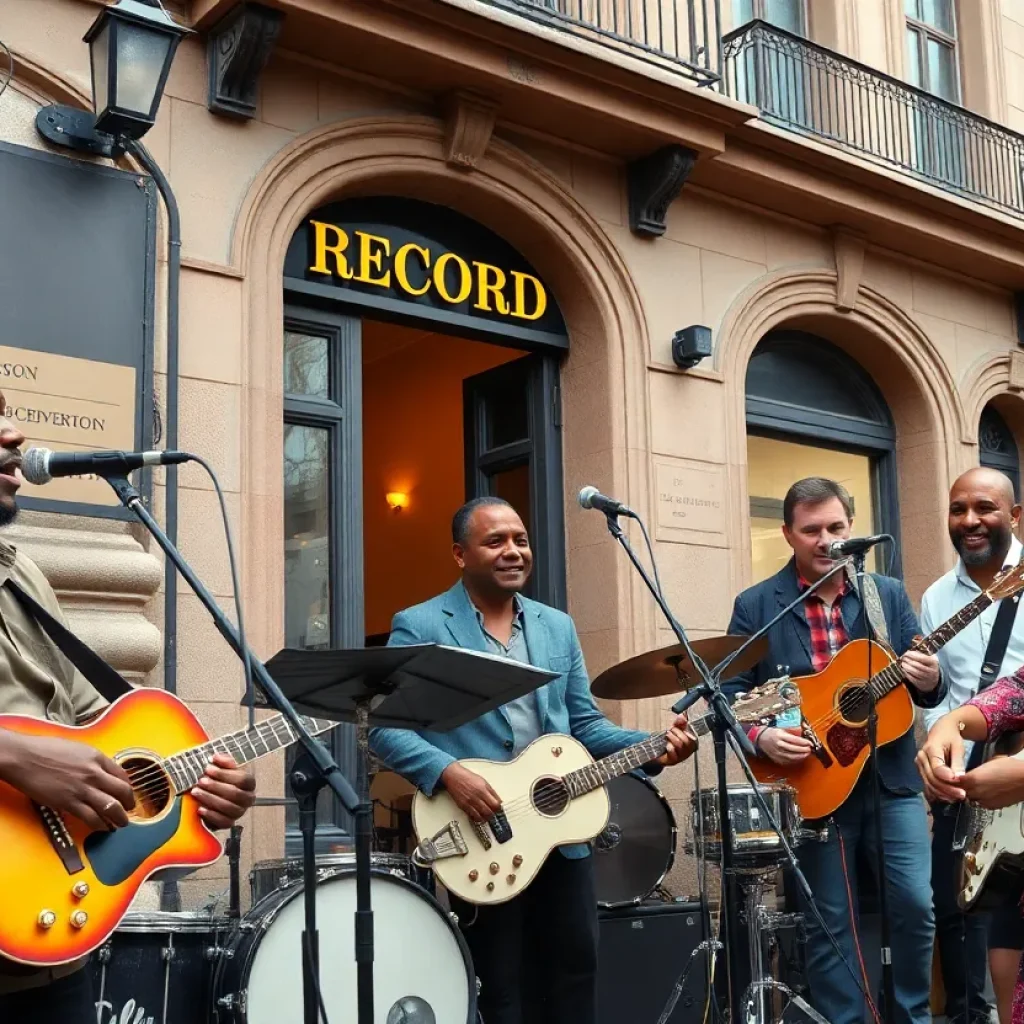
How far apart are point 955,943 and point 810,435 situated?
158 inches

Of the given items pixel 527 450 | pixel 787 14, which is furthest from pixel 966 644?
pixel 787 14

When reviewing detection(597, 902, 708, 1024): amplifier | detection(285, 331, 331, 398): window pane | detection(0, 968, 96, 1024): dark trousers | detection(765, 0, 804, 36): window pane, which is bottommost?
detection(597, 902, 708, 1024): amplifier

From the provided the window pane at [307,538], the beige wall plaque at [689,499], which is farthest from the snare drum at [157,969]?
the beige wall plaque at [689,499]

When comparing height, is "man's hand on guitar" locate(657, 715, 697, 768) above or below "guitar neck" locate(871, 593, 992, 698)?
below

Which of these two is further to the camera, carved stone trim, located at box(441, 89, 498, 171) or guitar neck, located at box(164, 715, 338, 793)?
carved stone trim, located at box(441, 89, 498, 171)

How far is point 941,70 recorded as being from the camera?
1185 cm

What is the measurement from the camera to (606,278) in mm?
8500

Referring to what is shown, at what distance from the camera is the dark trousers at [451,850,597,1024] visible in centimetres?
492

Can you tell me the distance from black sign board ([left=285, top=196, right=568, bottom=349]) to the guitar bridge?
3579 mm

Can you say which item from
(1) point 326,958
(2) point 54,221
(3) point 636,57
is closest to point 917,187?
(3) point 636,57

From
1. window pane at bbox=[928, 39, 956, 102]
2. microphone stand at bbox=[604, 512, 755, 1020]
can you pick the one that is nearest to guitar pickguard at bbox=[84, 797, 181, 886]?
microphone stand at bbox=[604, 512, 755, 1020]

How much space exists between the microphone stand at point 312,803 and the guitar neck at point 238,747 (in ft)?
0.35

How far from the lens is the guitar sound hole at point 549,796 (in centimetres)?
497

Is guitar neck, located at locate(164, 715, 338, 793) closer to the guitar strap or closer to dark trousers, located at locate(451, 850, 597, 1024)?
the guitar strap
